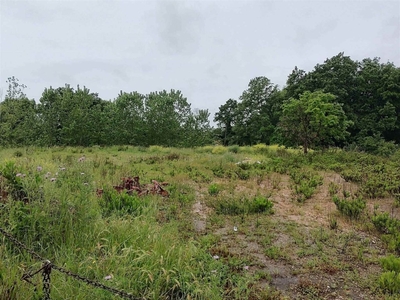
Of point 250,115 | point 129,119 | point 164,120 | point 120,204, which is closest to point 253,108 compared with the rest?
point 250,115

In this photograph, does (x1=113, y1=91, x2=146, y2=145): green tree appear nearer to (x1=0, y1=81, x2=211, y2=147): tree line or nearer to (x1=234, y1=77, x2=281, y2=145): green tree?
(x1=0, y1=81, x2=211, y2=147): tree line

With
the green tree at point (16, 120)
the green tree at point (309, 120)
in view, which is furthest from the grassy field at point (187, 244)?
the green tree at point (16, 120)

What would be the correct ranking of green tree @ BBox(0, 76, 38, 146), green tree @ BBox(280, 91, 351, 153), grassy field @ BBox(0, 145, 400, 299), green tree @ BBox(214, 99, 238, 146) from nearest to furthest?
grassy field @ BBox(0, 145, 400, 299) < green tree @ BBox(280, 91, 351, 153) < green tree @ BBox(0, 76, 38, 146) < green tree @ BBox(214, 99, 238, 146)

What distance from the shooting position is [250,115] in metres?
36.5

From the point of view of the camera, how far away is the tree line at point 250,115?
1431cm

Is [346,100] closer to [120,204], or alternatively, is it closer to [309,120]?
[309,120]

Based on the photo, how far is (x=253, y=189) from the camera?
6812mm

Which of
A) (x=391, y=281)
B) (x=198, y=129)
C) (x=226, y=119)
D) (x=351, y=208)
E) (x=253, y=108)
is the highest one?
(x=253, y=108)

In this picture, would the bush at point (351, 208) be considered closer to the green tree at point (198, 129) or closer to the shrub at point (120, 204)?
the shrub at point (120, 204)

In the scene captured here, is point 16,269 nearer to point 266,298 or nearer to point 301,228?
point 266,298

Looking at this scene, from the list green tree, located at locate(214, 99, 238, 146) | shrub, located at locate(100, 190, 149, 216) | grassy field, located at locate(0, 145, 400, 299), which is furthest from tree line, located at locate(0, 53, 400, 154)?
shrub, located at locate(100, 190, 149, 216)

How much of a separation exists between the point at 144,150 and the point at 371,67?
89.4 ft

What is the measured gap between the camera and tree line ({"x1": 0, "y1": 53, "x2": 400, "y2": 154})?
1431 centimetres

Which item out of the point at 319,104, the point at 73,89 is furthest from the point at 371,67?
the point at 73,89
